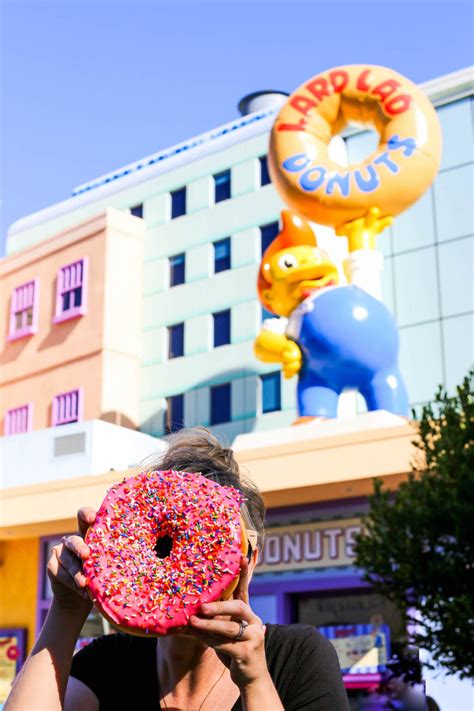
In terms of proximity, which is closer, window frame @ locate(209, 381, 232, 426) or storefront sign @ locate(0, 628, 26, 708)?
storefront sign @ locate(0, 628, 26, 708)

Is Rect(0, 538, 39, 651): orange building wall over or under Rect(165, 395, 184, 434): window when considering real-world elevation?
under

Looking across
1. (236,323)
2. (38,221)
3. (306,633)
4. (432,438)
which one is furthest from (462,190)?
(306,633)

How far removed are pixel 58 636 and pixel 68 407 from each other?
61.7ft

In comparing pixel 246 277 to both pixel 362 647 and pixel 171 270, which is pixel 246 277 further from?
pixel 362 647

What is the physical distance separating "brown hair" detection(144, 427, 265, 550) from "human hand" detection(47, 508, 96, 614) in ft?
0.86

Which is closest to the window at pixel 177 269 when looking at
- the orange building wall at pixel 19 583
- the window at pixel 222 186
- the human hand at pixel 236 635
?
the window at pixel 222 186

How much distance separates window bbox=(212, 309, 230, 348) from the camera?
66.8 ft

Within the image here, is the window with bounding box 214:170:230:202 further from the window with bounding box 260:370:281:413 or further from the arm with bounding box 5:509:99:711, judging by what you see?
the arm with bounding box 5:509:99:711

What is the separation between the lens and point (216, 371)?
20.2 metres

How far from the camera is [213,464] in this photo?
231 cm

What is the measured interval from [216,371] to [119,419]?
7.81ft

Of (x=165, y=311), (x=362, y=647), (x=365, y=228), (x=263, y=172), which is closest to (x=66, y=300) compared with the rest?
(x=165, y=311)

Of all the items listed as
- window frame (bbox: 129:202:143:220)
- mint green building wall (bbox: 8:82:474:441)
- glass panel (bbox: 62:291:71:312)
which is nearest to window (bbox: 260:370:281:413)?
mint green building wall (bbox: 8:82:474:441)

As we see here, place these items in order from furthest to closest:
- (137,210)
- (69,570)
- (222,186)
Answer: (137,210)
(222,186)
(69,570)
